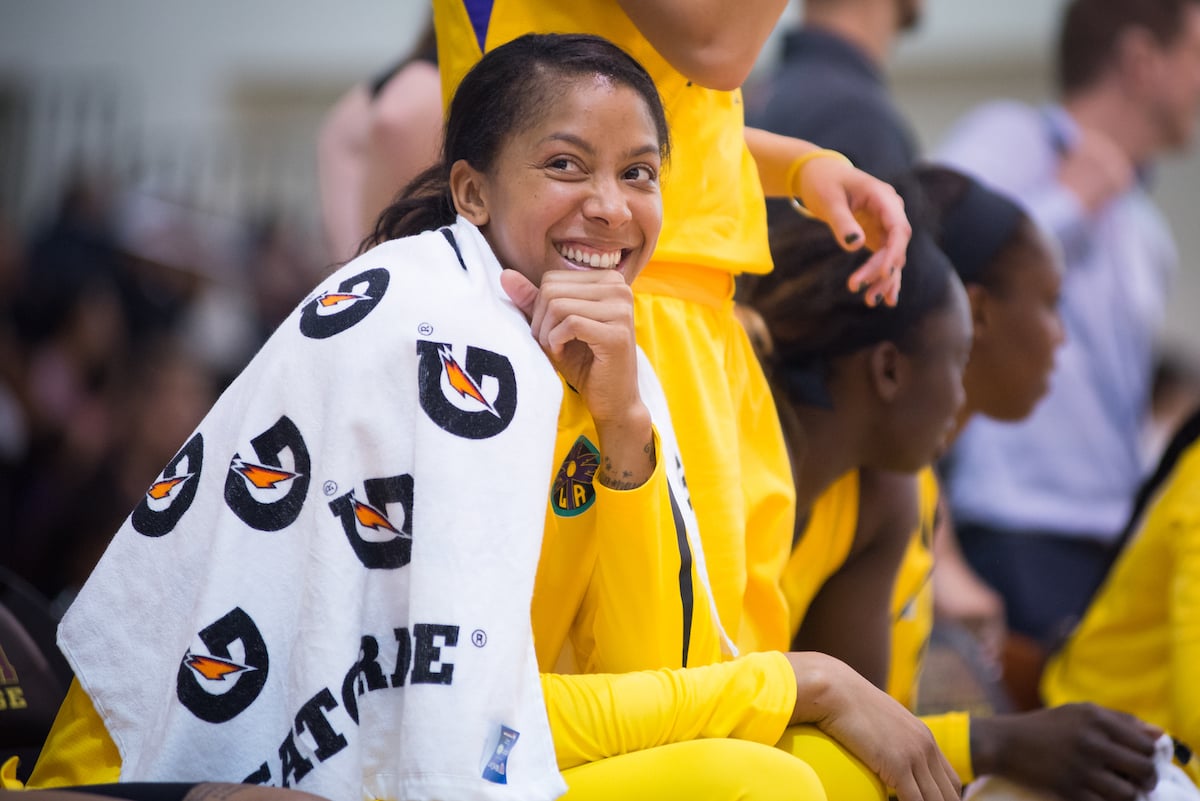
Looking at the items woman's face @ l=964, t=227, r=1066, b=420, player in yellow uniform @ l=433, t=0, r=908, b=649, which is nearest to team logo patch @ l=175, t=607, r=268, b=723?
player in yellow uniform @ l=433, t=0, r=908, b=649

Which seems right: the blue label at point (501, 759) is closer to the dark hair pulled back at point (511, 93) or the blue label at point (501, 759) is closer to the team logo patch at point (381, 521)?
the team logo patch at point (381, 521)

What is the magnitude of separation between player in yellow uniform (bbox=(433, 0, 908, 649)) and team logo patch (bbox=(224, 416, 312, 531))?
0.44m

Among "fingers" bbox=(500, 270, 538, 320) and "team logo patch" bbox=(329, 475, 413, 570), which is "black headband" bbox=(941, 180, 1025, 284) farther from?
"team logo patch" bbox=(329, 475, 413, 570)

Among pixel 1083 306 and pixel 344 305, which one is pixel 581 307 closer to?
pixel 344 305

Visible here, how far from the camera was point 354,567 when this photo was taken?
124cm

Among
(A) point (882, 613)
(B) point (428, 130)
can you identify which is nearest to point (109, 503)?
(B) point (428, 130)

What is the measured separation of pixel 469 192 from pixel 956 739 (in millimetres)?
938

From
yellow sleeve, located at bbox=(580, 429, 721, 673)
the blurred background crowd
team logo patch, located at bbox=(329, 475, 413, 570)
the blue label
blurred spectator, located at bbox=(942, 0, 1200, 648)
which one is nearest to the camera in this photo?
the blue label

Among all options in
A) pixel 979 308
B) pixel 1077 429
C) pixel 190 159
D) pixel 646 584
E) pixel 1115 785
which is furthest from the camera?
pixel 190 159

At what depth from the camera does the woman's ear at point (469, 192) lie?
4.67 ft

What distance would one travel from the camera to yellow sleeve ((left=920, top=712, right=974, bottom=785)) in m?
1.79

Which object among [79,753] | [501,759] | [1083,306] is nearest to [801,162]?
[501,759]

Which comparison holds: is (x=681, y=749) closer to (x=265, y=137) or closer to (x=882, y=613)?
(x=882, y=613)

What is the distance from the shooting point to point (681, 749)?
1271mm
